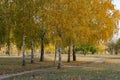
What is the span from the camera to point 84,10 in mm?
32875

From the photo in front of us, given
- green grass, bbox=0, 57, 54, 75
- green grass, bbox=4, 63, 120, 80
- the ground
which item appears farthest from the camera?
green grass, bbox=0, 57, 54, 75

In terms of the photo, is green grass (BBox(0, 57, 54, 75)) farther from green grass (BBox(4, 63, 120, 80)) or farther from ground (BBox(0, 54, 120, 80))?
green grass (BBox(4, 63, 120, 80))

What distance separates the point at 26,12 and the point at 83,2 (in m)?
6.17

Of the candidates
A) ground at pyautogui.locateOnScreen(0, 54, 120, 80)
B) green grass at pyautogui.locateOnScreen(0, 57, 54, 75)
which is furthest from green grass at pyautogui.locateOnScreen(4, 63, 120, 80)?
green grass at pyautogui.locateOnScreen(0, 57, 54, 75)

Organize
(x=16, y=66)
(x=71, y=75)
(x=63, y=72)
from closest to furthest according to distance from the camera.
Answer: (x=71, y=75) < (x=63, y=72) < (x=16, y=66)

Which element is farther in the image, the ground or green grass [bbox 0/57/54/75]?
green grass [bbox 0/57/54/75]

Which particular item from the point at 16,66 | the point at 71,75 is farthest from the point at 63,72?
the point at 16,66

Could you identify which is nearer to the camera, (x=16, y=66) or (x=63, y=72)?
(x=63, y=72)

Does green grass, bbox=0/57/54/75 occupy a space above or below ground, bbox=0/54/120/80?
above

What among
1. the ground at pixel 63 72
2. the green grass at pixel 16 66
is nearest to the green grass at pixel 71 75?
the ground at pixel 63 72

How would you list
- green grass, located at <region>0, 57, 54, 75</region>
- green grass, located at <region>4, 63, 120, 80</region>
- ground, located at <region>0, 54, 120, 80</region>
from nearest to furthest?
green grass, located at <region>4, 63, 120, 80</region>
ground, located at <region>0, 54, 120, 80</region>
green grass, located at <region>0, 57, 54, 75</region>

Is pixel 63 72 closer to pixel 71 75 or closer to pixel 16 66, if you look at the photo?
pixel 71 75

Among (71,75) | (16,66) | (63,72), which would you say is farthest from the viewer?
(16,66)

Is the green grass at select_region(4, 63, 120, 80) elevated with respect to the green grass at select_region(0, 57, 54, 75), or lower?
lower
